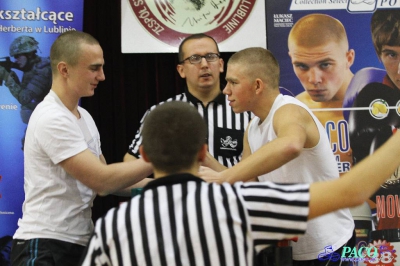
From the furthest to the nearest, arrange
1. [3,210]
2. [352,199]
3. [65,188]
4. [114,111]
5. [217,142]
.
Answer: [114,111] → [3,210] → [217,142] → [65,188] → [352,199]

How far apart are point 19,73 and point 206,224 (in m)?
Answer: 2.85

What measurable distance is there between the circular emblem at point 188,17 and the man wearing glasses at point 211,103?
60 centimetres

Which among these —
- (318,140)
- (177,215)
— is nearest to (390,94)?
(318,140)

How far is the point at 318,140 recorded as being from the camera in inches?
96.0

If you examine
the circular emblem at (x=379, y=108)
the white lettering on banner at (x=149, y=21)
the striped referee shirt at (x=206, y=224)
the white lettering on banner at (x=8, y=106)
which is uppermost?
the white lettering on banner at (x=149, y=21)

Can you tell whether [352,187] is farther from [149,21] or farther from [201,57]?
[149,21]

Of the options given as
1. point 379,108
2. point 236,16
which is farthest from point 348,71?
point 236,16

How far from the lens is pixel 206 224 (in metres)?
1.34

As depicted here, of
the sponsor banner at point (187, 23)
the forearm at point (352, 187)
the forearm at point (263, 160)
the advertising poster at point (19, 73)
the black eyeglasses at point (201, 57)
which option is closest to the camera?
the forearm at point (352, 187)

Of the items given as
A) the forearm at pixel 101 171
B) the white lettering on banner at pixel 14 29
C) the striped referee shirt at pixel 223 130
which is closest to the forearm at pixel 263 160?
the forearm at pixel 101 171

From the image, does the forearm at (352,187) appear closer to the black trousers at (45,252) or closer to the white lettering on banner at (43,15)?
the black trousers at (45,252)

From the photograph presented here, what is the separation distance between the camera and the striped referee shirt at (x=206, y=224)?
1.35 m

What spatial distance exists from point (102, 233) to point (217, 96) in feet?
6.75

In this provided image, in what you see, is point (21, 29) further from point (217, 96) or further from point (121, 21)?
point (217, 96)
